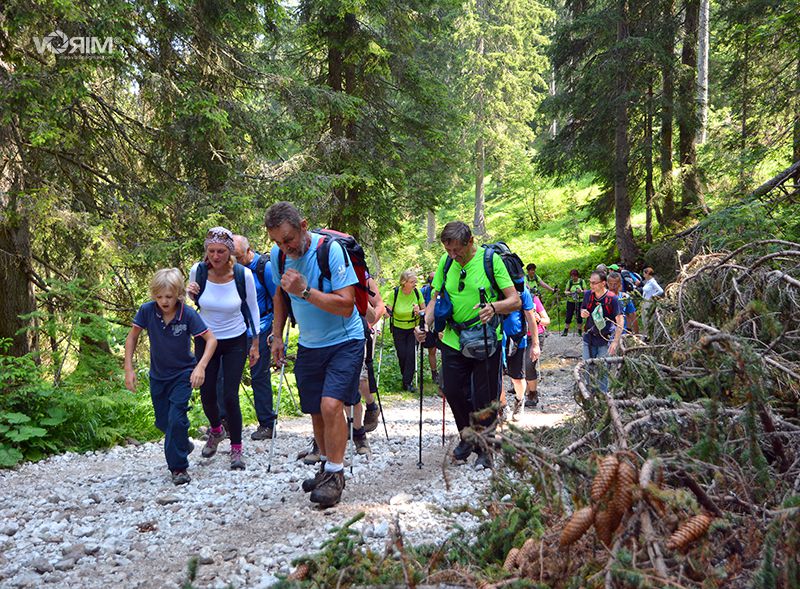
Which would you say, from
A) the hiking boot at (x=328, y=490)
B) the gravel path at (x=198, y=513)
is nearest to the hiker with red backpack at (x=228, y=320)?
the gravel path at (x=198, y=513)

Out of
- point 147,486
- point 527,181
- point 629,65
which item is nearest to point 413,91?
point 629,65

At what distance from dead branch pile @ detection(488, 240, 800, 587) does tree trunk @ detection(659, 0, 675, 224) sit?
1666 centimetres

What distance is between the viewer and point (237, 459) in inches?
244

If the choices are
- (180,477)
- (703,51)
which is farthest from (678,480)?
(703,51)

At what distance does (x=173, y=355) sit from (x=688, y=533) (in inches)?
186

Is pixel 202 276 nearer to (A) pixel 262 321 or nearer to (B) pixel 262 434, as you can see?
(A) pixel 262 321

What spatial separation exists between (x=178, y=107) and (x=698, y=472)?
8.84 metres

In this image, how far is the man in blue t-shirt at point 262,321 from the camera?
6.83 m

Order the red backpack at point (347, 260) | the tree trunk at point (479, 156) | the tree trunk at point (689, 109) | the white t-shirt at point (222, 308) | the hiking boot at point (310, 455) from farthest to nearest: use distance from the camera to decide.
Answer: the tree trunk at point (479, 156)
the tree trunk at point (689, 109)
the hiking boot at point (310, 455)
the white t-shirt at point (222, 308)
the red backpack at point (347, 260)

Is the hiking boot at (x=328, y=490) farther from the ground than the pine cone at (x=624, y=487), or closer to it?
closer to it

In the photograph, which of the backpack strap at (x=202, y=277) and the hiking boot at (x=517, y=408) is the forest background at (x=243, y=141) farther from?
the hiking boot at (x=517, y=408)

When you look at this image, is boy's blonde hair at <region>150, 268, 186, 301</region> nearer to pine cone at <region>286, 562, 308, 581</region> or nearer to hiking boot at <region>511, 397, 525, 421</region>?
pine cone at <region>286, 562, 308, 581</region>

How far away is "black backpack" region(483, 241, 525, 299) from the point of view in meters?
5.63

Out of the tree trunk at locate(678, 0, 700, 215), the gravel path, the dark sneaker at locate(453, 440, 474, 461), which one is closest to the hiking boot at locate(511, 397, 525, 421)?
the gravel path
